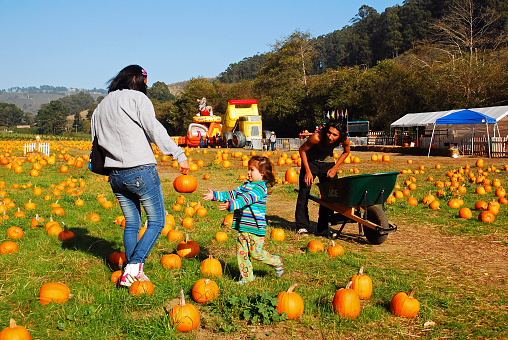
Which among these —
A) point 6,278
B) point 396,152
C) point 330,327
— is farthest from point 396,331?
point 396,152

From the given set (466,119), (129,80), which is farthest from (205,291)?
(466,119)

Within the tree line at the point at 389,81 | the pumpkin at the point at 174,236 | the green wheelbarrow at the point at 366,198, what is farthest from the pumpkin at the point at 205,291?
the tree line at the point at 389,81

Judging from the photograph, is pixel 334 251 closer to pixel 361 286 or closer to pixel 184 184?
pixel 361 286

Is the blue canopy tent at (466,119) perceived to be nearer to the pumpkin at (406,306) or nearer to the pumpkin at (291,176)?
the pumpkin at (291,176)

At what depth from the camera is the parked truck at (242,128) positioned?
31953 millimetres

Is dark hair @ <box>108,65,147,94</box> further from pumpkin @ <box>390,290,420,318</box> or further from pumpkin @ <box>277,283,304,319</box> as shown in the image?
pumpkin @ <box>390,290,420,318</box>

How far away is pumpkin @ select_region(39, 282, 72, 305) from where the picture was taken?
365 cm

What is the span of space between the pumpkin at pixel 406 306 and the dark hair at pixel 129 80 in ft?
9.95

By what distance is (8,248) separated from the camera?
17.2 ft

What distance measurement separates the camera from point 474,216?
25.8ft

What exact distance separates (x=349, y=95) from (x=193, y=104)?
39113 mm

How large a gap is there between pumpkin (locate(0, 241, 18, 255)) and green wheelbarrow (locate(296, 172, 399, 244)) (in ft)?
13.5

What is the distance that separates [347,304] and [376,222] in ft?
8.27

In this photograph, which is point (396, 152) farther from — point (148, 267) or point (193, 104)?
point (193, 104)
